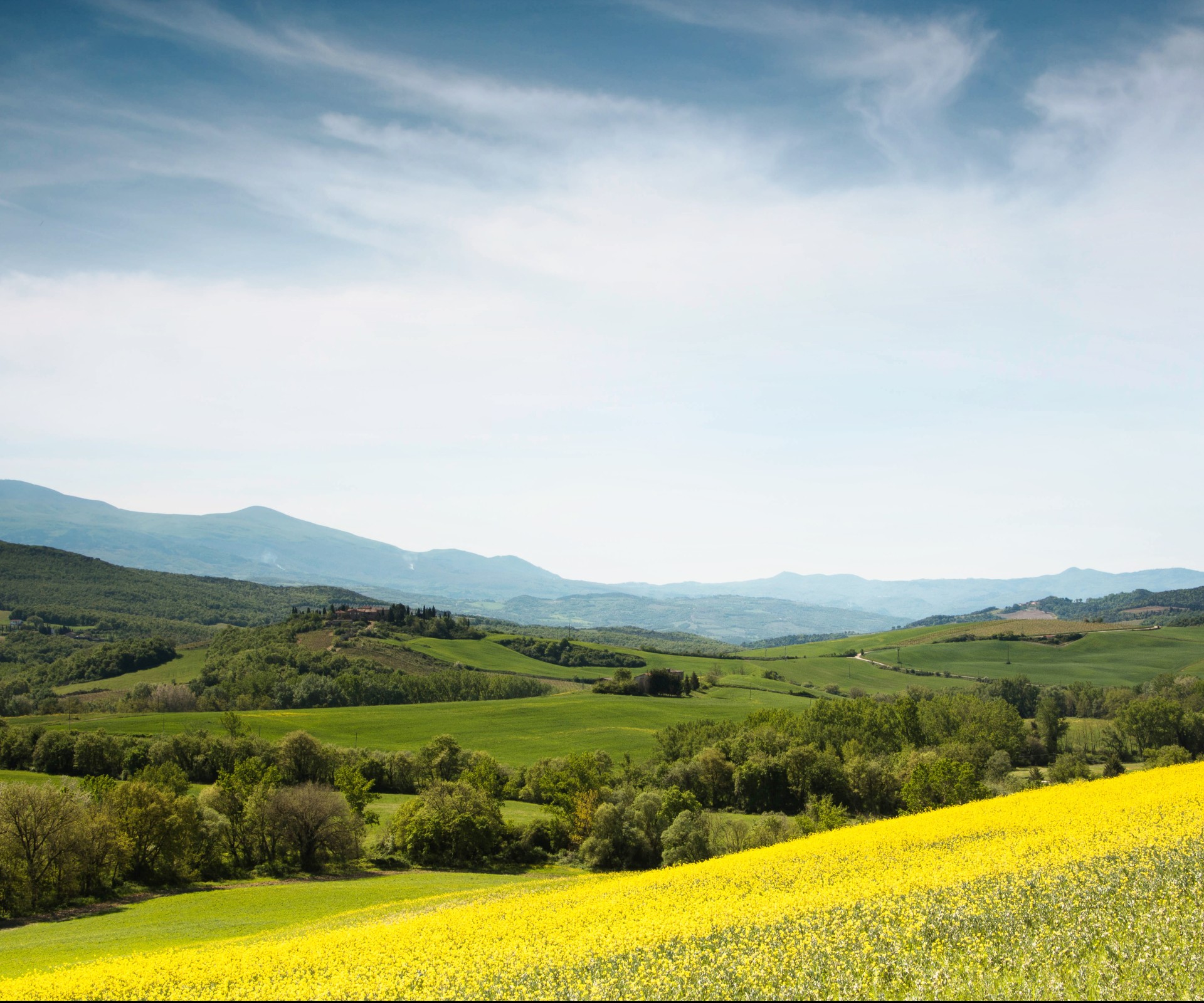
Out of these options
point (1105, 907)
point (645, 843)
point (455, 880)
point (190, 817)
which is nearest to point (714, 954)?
point (1105, 907)

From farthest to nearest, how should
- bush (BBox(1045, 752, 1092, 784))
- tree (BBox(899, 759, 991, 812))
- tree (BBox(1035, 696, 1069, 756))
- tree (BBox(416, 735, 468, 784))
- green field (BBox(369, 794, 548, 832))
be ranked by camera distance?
tree (BBox(1035, 696, 1069, 756))
tree (BBox(416, 735, 468, 784))
bush (BBox(1045, 752, 1092, 784))
green field (BBox(369, 794, 548, 832))
tree (BBox(899, 759, 991, 812))

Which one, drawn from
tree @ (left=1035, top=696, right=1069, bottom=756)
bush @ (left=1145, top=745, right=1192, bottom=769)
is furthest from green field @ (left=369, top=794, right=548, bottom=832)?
tree @ (left=1035, top=696, right=1069, bottom=756)

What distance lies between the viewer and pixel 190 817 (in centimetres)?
5688

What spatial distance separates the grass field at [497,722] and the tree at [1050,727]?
43509 mm

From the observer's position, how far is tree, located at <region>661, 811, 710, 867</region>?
56.1 metres

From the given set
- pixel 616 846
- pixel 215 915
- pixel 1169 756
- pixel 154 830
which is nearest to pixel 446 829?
pixel 616 846

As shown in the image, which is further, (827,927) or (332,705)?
(332,705)

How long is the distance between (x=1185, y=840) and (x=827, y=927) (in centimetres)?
1366

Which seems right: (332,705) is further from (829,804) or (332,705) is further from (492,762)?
(829,804)

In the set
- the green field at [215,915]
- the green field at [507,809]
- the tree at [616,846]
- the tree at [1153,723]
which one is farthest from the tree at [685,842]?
the tree at [1153,723]

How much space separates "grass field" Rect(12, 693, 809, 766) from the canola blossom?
85796 millimetres

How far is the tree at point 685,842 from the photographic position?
5606 centimetres

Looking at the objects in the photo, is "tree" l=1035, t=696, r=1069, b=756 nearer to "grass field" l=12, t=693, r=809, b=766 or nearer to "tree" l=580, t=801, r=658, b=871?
"grass field" l=12, t=693, r=809, b=766

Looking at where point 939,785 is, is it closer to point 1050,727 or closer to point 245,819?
point 1050,727
